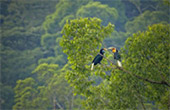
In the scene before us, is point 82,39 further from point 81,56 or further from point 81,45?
point 81,56

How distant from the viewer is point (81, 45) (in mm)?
8734

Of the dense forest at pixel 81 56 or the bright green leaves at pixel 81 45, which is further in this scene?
the dense forest at pixel 81 56

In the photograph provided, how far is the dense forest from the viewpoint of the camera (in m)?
9.07

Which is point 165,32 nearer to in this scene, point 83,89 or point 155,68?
point 155,68

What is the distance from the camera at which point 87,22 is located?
30.1 ft

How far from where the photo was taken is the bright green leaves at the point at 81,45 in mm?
8758

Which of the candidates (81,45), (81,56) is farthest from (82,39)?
(81,56)

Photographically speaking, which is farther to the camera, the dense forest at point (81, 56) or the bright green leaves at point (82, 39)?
the dense forest at point (81, 56)

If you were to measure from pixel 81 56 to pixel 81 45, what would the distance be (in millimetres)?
322

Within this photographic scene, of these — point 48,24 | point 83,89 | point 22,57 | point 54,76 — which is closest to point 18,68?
point 22,57

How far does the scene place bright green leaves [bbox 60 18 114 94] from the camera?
8.76 m

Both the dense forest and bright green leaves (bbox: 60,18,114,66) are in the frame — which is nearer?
bright green leaves (bbox: 60,18,114,66)

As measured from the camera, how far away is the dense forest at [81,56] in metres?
9.07

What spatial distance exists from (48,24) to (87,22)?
2974 cm
